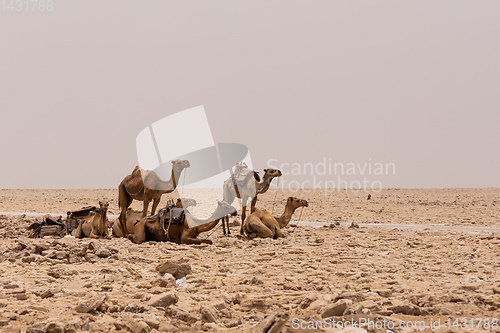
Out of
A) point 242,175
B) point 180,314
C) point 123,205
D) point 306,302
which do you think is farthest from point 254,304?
point 123,205

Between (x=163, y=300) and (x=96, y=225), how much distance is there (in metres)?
9.45

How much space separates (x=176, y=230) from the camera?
43.4ft

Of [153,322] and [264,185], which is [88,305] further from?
[264,185]

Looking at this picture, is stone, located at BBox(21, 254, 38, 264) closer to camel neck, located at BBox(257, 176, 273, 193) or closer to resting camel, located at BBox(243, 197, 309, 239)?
resting camel, located at BBox(243, 197, 309, 239)

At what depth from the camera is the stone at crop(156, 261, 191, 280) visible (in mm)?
8328

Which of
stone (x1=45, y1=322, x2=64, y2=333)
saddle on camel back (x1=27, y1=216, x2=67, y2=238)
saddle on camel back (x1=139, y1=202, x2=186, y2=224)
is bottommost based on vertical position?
saddle on camel back (x1=27, y1=216, x2=67, y2=238)

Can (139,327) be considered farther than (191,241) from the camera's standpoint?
No

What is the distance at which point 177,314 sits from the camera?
5.99 metres

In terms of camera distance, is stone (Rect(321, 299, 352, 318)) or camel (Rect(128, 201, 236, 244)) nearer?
stone (Rect(321, 299, 352, 318))

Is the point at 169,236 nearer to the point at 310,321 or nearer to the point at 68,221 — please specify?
the point at 68,221

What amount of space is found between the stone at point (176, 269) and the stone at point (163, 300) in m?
1.77

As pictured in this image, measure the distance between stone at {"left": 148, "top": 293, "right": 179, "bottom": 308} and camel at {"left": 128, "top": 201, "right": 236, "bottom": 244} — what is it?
636cm

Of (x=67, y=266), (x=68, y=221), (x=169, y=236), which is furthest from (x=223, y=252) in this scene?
(x=68, y=221)

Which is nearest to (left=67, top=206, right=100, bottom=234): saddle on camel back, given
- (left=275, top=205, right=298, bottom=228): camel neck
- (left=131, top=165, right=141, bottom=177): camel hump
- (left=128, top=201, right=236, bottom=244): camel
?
(left=131, top=165, right=141, bottom=177): camel hump
